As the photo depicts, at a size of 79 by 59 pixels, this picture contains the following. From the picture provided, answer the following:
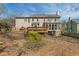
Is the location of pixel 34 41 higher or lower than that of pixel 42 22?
lower

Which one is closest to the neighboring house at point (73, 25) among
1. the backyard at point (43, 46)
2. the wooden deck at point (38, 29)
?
the backyard at point (43, 46)

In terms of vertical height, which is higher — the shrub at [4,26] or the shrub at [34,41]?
the shrub at [4,26]

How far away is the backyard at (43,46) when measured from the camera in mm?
2463

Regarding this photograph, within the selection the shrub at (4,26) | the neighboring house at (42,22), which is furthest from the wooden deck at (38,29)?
the shrub at (4,26)

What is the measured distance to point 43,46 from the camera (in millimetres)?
2488

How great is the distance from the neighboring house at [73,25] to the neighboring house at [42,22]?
101 mm

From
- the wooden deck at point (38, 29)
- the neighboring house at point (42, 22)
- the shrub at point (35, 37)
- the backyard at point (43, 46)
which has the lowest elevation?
the backyard at point (43, 46)

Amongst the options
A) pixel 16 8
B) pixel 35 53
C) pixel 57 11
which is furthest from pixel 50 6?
pixel 35 53

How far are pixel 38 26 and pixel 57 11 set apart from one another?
244mm

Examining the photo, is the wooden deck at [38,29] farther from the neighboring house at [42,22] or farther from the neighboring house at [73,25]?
the neighboring house at [73,25]

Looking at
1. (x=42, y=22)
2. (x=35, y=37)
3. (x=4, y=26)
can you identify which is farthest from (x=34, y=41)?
(x=4, y=26)

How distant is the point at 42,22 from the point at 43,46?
24 cm

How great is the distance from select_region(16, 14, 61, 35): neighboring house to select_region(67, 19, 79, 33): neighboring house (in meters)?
0.10

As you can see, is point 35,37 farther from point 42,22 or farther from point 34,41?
point 42,22
